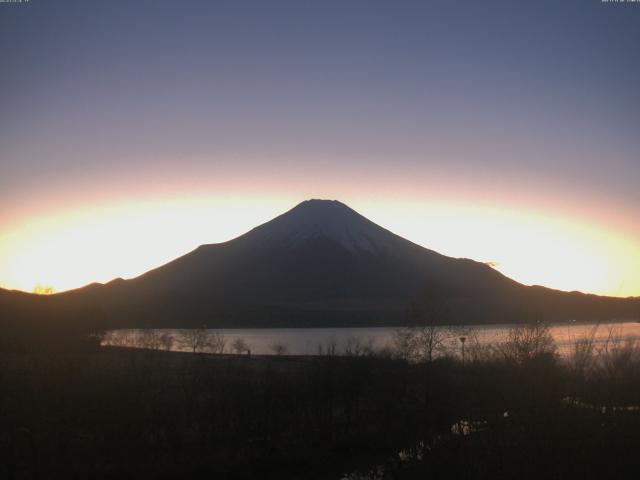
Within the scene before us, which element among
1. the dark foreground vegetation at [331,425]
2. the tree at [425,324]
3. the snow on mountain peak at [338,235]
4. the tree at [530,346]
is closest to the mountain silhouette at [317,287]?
the snow on mountain peak at [338,235]

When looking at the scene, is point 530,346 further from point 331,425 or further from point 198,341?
point 198,341

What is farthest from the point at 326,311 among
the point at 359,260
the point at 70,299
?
the point at 70,299

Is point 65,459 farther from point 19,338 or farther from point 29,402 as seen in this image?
point 19,338

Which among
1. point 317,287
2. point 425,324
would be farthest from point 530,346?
point 317,287

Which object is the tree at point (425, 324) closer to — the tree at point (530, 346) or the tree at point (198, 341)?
the tree at point (530, 346)

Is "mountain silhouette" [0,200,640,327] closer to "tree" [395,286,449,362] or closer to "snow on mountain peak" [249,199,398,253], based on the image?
"snow on mountain peak" [249,199,398,253]

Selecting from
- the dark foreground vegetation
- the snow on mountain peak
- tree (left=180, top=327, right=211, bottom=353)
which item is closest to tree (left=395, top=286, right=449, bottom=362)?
the dark foreground vegetation
